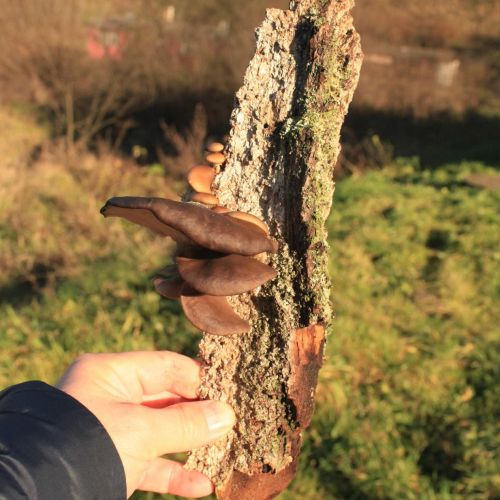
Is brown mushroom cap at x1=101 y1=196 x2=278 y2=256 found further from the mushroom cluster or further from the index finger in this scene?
the index finger

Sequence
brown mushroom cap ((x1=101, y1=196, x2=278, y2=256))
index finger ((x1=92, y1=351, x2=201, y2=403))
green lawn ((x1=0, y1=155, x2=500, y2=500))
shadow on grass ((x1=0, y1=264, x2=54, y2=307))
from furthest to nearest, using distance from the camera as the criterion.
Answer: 1. shadow on grass ((x1=0, y1=264, x2=54, y2=307))
2. green lawn ((x1=0, y1=155, x2=500, y2=500))
3. index finger ((x1=92, y1=351, x2=201, y2=403))
4. brown mushroom cap ((x1=101, y1=196, x2=278, y2=256))

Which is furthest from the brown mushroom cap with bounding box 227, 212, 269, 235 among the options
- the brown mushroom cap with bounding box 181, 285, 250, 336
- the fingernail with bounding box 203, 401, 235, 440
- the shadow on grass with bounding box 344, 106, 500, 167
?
the shadow on grass with bounding box 344, 106, 500, 167

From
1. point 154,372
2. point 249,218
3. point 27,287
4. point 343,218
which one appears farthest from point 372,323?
point 27,287

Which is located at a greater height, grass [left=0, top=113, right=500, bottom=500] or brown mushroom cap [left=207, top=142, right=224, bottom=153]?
brown mushroom cap [left=207, top=142, right=224, bottom=153]

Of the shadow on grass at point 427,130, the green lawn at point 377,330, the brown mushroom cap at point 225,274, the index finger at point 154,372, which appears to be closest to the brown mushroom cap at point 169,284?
the brown mushroom cap at point 225,274

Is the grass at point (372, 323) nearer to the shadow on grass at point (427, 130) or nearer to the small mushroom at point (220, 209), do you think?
the small mushroom at point (220, 209)

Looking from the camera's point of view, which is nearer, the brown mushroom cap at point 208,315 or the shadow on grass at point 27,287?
the brown mushroom cap at point 208,315

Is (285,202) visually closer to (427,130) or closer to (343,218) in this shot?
(343,218)
